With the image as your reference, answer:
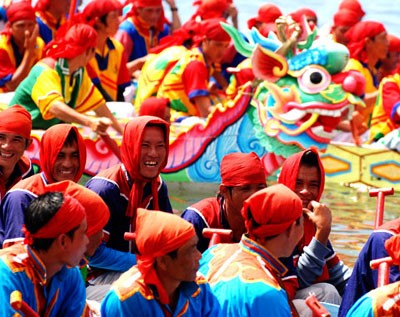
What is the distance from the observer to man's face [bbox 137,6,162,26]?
10711 millimetres

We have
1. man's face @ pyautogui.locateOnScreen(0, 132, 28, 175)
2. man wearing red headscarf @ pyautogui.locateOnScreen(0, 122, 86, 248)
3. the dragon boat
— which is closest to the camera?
man wearing red headscarf @ pyautogui.locateOnScreen(0, 122, 86, 248)

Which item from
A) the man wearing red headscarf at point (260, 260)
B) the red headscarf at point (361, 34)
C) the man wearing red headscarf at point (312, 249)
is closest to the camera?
the man wearing red headscarf at point (260, 260)

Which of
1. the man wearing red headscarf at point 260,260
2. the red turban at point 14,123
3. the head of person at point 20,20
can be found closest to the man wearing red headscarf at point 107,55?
the head of person at point 20,20

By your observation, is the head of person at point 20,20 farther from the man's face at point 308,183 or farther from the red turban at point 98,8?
the man's face at point 308,183

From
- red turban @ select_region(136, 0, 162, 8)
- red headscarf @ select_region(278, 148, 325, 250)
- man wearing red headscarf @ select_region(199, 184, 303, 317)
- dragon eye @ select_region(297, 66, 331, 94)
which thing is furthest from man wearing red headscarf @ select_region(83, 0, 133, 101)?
man wearing red headscarf @ select_region(199, 184, 303, 317)

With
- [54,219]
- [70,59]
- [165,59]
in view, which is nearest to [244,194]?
[54,219]

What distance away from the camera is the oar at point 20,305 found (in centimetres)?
360

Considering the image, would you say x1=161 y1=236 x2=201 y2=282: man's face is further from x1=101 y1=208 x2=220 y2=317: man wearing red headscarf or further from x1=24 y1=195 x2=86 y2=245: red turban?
x1=24 y1=195 x2=86 y2=245: red turban

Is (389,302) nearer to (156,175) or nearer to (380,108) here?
(156,175)

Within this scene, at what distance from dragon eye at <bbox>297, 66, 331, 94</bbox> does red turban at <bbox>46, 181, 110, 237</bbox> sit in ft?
15.6

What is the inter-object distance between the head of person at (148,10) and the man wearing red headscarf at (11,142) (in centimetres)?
Result: 530

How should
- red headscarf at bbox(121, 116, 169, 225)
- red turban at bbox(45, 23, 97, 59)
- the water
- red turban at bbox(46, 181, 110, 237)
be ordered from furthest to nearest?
the water, red turban at bbox(45, 23, 97, 59), red headscarf at bbox(121, 116, 169, 225), red turban at bbox(46, 181, 110, 237)

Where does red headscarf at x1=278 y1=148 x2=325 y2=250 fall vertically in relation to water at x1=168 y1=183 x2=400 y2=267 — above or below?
above

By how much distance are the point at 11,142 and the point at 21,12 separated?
→ 388 cm
